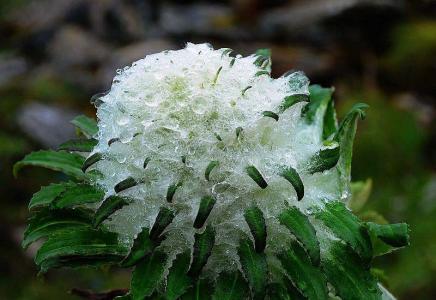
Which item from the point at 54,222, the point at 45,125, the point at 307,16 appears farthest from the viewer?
the point at 307,16

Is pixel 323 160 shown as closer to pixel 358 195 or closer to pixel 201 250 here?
pixel 201 250

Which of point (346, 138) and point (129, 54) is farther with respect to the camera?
point (129, 54)

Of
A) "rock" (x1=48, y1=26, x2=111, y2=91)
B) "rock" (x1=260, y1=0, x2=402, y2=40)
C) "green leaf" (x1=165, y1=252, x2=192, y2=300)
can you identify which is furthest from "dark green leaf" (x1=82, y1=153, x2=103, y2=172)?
"rock" (x1=260, y1=0, x2=402, y2=40)

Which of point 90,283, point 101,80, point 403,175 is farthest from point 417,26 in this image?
point 90,283

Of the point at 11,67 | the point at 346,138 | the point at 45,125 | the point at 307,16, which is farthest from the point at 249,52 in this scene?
the point at 346,138

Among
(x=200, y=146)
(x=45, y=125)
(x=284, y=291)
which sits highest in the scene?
(x=200, y=146)

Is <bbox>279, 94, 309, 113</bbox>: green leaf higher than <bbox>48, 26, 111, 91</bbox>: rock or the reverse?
higher

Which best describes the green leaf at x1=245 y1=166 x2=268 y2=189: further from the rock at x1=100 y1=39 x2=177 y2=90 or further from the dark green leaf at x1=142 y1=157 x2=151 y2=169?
the rock at x1=100 y1=39 x2=177 y2=90

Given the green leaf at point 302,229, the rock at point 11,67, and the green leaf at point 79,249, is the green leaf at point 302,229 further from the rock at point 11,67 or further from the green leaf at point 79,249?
the rock at point 11,67
